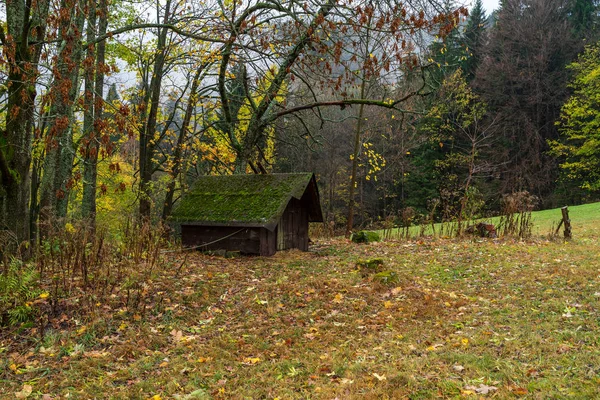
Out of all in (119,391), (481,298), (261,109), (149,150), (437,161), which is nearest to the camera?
(119,391)

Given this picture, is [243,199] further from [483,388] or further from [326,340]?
[483,388]

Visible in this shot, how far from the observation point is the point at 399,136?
1266 inches

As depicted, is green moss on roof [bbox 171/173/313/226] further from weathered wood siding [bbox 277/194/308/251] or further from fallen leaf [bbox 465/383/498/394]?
fallen leaf [bbox 465/383/498/394]

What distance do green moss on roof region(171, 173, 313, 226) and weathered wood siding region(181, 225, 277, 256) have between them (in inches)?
15.2

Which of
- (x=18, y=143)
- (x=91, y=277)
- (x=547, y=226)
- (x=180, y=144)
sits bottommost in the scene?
(x=91, y=277)

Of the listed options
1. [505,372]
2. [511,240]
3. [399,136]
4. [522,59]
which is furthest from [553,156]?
[505,372]

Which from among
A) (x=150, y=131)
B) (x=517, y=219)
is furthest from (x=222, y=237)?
(x=517, y=219)

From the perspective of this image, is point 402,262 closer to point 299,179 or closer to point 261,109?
point 299,179

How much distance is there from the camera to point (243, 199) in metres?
11.0

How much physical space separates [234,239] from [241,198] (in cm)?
114

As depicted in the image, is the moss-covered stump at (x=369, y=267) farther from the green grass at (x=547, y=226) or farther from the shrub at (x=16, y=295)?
the green grass at (x=547, y=226)

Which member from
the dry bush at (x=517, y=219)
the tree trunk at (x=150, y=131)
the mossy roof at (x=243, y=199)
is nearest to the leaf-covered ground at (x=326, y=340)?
the mossy roof at (x=243, y=199)

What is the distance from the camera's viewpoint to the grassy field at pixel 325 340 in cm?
428

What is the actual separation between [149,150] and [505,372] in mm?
14869
